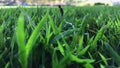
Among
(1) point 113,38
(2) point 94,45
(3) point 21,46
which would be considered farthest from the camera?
(1) point 113,38

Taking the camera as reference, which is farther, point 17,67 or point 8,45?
point 8,45

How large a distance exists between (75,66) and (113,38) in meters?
0.22

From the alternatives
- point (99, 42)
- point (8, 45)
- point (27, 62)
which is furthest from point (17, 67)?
point (99, 42)

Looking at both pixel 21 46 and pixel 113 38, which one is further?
pixel 113 38

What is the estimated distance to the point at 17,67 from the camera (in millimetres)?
468

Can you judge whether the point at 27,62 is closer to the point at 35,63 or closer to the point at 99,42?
the point at 35,63

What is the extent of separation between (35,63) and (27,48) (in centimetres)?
6

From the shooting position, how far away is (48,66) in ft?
1.70

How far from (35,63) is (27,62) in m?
0.05

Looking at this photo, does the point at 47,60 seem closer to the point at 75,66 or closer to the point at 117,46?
the point at 75,66

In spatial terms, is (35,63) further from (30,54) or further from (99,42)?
(99,42)

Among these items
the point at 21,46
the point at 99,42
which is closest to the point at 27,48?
the point at 21,46

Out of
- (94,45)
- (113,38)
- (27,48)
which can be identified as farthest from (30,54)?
(113,38)

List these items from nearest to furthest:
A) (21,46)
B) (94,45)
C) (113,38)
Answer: (21,46) < (94,45) < (113,38)
